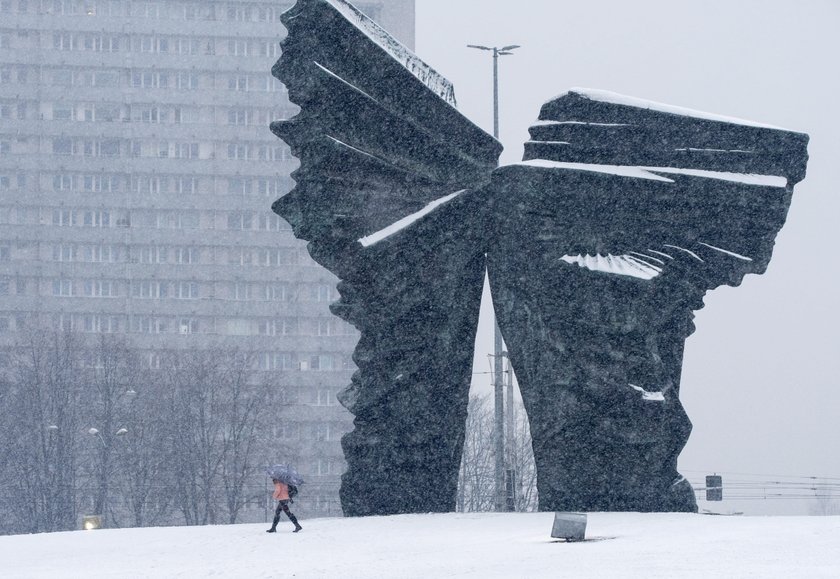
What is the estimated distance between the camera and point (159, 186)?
91.6 m

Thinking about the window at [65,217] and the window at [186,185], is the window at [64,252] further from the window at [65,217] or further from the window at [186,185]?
the window at [186,185]

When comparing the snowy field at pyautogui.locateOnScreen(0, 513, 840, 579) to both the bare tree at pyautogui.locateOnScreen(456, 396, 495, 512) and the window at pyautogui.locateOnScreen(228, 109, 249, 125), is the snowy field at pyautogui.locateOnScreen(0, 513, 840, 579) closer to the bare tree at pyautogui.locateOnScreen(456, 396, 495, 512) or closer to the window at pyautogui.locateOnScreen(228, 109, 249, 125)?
the bare tree at pyautogui.locateOnScreen(456, 396, 495, 512)

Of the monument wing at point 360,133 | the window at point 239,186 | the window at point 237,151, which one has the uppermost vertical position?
the window at point 237,151

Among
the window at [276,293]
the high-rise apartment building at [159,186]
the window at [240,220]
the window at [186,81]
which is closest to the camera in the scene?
the high-rise apartment building at [159,186]

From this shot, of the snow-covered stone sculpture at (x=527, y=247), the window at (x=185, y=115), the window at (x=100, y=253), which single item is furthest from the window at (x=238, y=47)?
the snow-covered stone sculpture at (x=527, y=247)

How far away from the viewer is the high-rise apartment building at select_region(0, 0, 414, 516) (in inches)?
3526

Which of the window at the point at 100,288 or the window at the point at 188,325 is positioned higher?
the window at the point at 100,288

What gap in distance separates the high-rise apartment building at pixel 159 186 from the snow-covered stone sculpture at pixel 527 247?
67.2m

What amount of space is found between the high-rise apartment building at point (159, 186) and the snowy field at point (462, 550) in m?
68.0

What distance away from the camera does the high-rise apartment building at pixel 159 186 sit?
3526 inches

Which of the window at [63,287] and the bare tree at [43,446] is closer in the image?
the bare tree at [43,446]

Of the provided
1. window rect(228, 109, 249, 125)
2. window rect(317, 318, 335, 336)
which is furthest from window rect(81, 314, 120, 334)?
window rect(228, 109, 249, 125)

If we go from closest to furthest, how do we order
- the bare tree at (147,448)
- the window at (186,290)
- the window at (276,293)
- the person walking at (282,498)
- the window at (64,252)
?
the person walking at (282,498) < the bare tree at (147,448) < the window at (186,290) < the window at (64,252) < the window at (276,293)

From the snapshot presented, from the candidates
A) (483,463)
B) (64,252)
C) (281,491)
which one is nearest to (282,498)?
(281,491)
